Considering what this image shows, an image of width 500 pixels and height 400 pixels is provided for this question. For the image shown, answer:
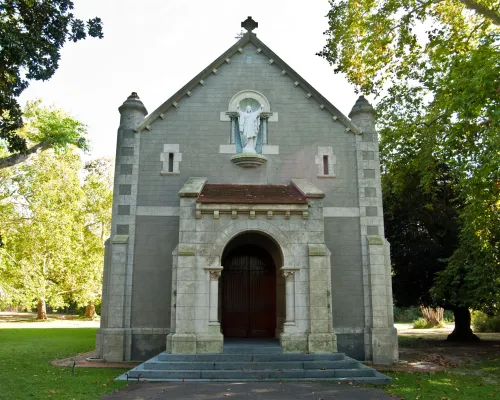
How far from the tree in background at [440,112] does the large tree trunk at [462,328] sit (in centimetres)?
163

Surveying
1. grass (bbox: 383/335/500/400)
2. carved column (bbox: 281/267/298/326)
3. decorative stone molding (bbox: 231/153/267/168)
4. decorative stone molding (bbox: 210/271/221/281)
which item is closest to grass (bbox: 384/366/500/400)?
grass (bbox: 383/335/500/400)

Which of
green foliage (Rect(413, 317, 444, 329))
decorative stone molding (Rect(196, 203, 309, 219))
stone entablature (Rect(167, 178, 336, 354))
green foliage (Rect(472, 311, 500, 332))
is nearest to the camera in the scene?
stone entablature (Rect(167, 178, 336, 354))

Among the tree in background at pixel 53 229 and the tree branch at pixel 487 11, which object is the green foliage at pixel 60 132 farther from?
the tree branch at pixel 487 11

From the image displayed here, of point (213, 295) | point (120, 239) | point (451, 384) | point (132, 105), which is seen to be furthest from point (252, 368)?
point (132, 105)

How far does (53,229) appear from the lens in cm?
3647

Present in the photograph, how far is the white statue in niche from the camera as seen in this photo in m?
17.6

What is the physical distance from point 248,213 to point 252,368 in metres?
4.69

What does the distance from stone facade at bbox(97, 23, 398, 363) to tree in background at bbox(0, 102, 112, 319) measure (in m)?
17.3

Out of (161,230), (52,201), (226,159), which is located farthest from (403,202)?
(52,201)

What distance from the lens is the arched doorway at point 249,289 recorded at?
698 inches

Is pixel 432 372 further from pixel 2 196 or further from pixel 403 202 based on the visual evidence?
pixel 2 196

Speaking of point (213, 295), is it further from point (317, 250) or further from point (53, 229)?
point (53, 229)

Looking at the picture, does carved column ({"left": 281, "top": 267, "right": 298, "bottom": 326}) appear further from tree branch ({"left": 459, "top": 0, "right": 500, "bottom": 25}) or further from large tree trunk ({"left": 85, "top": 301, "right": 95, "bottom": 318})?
large tree trunk ({"left": 85, "top": 301, "right": 95, "bottom": 318})

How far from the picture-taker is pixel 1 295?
35.3m
